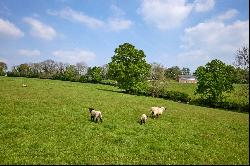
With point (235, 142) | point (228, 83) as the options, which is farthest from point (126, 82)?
point (235, 142)

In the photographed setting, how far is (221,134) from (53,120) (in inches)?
711

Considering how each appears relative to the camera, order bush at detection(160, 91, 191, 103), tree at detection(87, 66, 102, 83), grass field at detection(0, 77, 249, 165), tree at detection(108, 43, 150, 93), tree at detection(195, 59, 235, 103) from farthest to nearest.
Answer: tree at detection(87, 66, 102, 83)
tree at detection(108, 43, 150, 93)
bush at detection(160, 91, 191, 103)
tree at detection(195, 59, 235, 103)
grass field at detection(0, 77, 249, 165)

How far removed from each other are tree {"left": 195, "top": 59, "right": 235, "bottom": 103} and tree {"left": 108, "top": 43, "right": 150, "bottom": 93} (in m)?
16.7

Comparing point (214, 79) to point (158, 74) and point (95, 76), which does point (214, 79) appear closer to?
point (158, 74)

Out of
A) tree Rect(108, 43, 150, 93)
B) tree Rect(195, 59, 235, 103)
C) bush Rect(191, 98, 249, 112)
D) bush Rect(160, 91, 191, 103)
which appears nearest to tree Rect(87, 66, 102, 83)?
tree Rect(108, 43, 150, 93)

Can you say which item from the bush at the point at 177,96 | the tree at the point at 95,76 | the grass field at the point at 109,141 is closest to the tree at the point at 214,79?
the bush at the point at 177,96

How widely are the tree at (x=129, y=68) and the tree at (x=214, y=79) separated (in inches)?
657

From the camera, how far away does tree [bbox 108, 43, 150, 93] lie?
88250mm

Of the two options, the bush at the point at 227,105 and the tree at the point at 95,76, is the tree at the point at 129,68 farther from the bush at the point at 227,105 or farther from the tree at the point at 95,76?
the tree at the point at 95,76

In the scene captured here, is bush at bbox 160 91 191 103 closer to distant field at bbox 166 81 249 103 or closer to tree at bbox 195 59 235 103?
tree at bbox 195 59 235 103

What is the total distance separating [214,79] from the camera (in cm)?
8194

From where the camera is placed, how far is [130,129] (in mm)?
28969

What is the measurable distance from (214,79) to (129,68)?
2514cm

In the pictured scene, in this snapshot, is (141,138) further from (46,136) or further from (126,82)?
(126,82)
